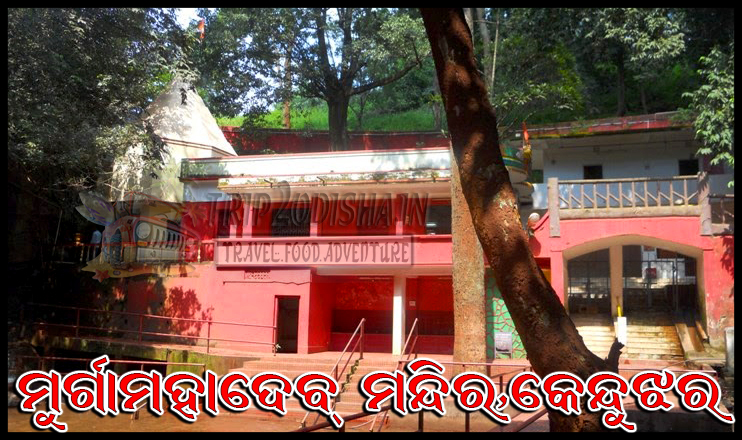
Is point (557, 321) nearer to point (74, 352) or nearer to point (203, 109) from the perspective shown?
point (74, 352)

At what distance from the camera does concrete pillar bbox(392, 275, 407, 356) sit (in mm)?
18000

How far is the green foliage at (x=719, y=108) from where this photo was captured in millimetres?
15188

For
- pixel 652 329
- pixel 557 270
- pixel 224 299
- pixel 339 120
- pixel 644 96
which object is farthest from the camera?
pixel 339 120

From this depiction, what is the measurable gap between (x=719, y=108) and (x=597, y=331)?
20.4 feet

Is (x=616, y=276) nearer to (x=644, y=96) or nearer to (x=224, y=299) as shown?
(x=224, y=299)

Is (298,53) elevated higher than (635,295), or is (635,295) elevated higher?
(298,53)

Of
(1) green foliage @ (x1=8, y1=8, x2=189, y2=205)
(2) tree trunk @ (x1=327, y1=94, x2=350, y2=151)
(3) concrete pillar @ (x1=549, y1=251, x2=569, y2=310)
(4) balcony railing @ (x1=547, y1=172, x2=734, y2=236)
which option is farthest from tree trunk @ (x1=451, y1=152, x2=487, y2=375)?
(2) tree trunk @ (x1=327, y1=94, x2=350, y2=151)

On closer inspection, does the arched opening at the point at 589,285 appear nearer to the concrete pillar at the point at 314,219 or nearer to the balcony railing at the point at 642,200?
the balcony railing at the point at 642,200

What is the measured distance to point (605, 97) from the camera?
2952 centimetres

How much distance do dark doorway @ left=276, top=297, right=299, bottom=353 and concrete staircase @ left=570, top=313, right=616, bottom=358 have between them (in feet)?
25.5

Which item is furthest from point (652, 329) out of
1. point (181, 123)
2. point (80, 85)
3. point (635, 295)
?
point (181, 123)

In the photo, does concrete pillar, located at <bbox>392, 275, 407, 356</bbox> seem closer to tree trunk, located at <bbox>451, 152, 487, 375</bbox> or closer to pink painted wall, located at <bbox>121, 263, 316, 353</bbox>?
pink painted wall, located at <bbox>121, 263, 316, 353</bbox>

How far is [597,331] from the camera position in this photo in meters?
17.2

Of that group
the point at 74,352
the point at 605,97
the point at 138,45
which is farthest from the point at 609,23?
the point at 74,352
